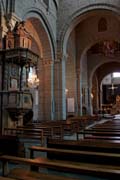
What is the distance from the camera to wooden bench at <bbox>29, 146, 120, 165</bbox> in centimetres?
313

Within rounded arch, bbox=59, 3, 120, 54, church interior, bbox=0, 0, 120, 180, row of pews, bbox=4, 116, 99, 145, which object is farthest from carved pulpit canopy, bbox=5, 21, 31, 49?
rounded arch, bbox=59, 3, 120, 54

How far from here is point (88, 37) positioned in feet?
66.0

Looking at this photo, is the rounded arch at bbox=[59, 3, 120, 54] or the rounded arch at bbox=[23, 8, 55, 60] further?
the rounded arch at bbox=[59, 3, 120, 54]

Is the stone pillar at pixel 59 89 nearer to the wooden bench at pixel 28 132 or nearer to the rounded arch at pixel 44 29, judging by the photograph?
the rounded arch at pixel 44 29

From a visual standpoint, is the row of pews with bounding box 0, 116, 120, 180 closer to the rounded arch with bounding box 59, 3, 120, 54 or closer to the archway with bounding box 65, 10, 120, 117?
the rounded arch with bounding box 59, 3, 120, 54

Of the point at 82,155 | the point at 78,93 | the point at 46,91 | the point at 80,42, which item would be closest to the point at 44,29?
the point at 46,91

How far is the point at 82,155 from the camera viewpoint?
10.7 ft

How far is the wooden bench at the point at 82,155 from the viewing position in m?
3.13

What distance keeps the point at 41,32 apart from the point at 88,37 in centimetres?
717

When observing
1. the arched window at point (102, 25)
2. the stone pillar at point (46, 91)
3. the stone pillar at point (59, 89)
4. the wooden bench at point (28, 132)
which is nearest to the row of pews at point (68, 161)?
→ the wooden bench at point (28, 132)

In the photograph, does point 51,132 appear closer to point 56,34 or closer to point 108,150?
point 108,150

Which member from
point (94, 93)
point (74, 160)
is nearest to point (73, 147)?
point (74, 160)

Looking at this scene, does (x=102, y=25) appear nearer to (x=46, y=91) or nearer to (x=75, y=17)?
(x=75, y=17)

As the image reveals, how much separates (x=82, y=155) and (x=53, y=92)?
37.8ft
